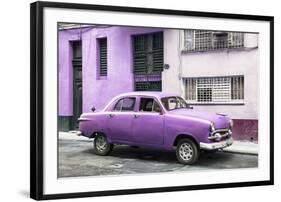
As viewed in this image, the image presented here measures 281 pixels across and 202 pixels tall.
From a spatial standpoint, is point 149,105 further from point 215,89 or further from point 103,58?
point 215,89

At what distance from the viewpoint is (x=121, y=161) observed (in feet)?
27.8

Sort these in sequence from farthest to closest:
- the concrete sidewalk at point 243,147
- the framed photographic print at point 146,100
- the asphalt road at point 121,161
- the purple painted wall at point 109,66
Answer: the concrete sidewalk at point 243,147
the purple painted wall at point 109,66
the asphalt road at point 121,161
the framed photographic print at point 146,100

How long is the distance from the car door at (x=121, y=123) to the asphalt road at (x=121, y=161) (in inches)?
6.9

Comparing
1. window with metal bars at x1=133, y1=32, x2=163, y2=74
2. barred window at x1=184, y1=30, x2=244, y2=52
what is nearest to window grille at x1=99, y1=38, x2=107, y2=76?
window with metal bars at x1=133, y1=32, x2=163, y2=74

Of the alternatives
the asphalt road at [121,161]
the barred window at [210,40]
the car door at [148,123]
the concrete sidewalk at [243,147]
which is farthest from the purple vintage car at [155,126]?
the barred window at [210,40]

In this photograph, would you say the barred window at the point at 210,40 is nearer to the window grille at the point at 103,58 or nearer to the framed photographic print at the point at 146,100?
the framed photographic print at the point at 146,100

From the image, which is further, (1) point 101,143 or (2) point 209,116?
(2) point 209,116

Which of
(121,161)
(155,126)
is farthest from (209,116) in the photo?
(121,161)

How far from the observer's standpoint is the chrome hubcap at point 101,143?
8531mm

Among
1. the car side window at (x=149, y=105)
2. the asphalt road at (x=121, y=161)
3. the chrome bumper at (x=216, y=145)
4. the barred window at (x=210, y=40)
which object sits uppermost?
the barred window at (x=210, y=40)

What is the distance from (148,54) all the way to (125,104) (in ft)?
2.87

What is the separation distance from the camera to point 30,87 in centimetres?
777

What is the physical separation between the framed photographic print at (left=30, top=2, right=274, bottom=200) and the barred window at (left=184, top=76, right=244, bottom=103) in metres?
0.02

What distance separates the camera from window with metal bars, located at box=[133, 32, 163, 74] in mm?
8750
